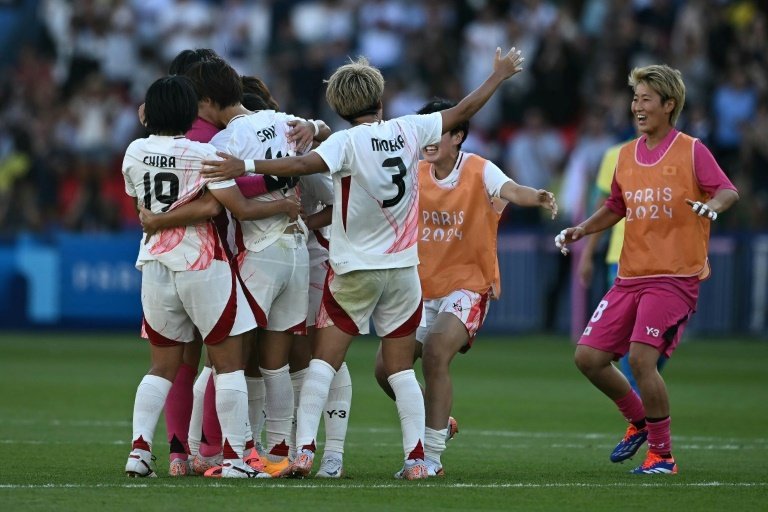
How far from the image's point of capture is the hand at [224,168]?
7.86 metres

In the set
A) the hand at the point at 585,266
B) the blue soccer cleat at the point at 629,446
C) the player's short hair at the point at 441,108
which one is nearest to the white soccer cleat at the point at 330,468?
the blue soccer cleat at the point at 629,446

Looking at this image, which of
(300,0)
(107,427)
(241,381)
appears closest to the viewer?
(241,381)

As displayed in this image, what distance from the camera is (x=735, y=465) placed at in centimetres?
930

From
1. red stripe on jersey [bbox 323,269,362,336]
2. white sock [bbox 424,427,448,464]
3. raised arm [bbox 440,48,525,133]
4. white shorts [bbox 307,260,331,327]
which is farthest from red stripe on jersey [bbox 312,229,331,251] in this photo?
white sock [bbox 424,427,448,464]

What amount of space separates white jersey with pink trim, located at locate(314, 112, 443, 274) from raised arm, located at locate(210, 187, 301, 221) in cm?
26

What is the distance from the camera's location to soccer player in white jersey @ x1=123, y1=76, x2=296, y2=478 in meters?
8.02

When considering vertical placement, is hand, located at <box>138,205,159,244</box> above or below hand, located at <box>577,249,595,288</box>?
above

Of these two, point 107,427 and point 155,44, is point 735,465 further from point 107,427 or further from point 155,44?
point 155,44

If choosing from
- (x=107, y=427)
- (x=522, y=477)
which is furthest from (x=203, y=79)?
(x=107, y=427)

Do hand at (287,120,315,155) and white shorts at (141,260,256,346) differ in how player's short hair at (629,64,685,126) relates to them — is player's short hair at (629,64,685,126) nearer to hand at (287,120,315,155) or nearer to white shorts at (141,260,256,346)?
hand at (287,120,315,155)

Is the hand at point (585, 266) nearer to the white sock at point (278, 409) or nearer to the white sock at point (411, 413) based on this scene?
the white sock at point (411, 413)

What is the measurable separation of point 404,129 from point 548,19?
1550 centimetres

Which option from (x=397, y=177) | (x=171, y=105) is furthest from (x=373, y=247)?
(x=171, y=105)

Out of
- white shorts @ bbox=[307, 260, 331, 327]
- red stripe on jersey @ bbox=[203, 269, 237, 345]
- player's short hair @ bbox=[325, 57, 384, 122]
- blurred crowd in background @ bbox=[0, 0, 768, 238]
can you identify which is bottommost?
red stripe on jersey @ bbox=[203, 269, 237, 345]
